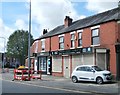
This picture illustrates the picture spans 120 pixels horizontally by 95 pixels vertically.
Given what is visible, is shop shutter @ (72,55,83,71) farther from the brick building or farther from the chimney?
the chimney

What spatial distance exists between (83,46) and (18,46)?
67083mm

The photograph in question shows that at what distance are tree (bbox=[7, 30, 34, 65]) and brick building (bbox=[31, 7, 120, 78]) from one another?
52.3 meters

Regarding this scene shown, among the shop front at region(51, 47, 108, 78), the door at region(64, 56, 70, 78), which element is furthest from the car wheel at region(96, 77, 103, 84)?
the door at region(64, 56, 70, 78)

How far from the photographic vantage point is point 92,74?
2705 centimetres

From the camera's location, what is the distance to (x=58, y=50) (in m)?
39.1

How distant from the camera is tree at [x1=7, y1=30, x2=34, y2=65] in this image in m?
98.2

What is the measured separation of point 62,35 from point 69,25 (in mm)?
2685

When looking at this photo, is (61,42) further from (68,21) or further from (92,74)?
(92,74)

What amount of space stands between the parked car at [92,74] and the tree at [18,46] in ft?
231

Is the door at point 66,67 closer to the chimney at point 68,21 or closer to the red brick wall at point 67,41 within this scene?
the red brick wall at point 67,41

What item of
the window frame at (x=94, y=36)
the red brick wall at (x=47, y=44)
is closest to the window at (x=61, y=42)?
the red brick wall at (x=47, y=44)

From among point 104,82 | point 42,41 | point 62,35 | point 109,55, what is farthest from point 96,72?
point 42,41

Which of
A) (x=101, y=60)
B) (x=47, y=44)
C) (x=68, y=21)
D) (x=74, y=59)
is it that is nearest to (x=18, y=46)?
(x=47, y=44)

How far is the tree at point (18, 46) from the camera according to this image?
322 ft
